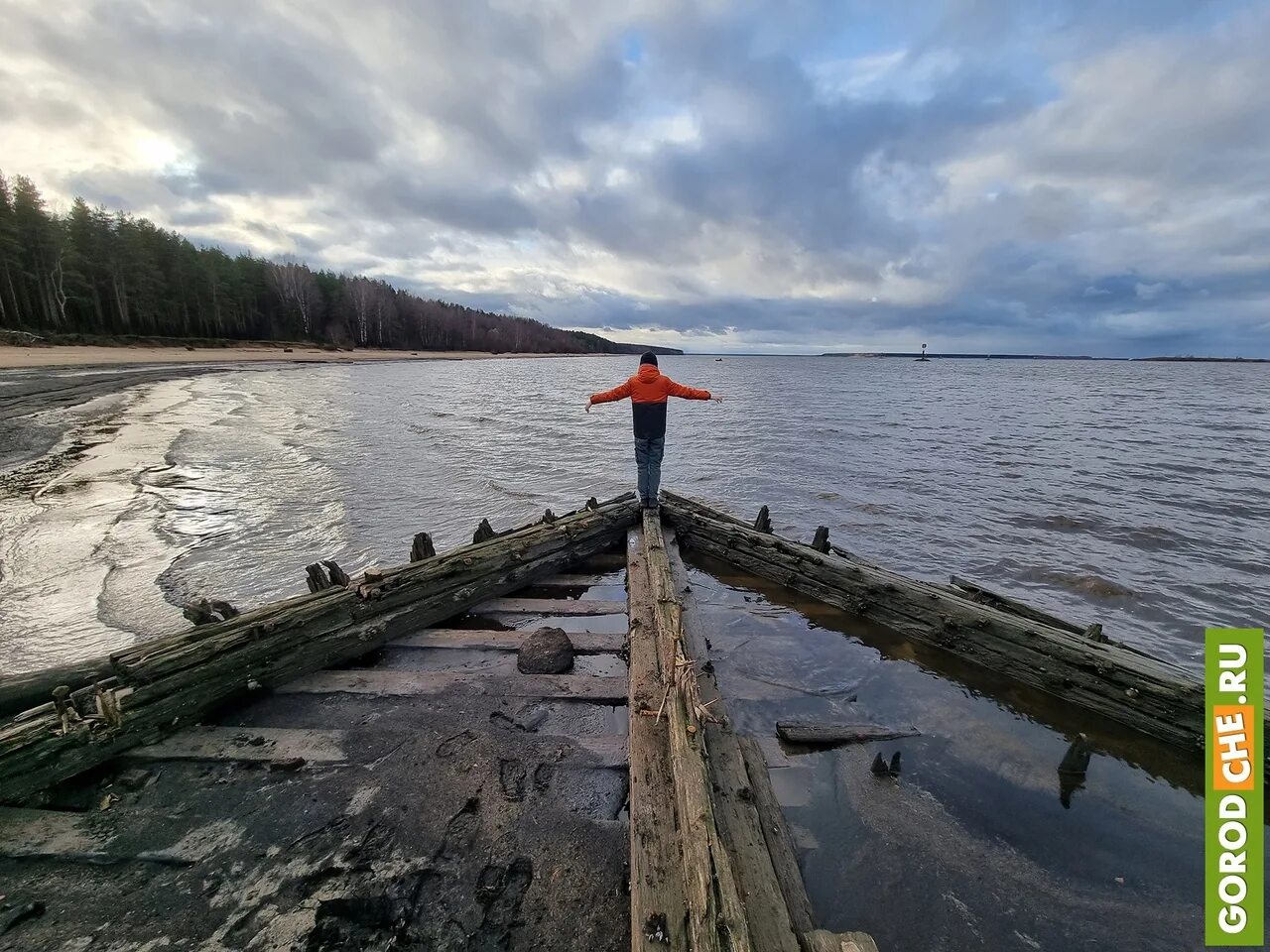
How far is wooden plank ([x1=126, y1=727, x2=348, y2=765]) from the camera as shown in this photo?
154 inches

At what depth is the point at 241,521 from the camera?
11.2m

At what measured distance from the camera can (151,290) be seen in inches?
2803

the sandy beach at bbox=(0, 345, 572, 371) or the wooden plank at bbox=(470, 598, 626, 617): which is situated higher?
the sandy beach at bbox=(0, 345, 572, 371)

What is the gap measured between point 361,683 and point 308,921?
237cm

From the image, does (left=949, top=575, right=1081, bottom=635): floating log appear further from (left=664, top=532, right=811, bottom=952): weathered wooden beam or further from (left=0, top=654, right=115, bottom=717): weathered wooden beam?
(left=0, top=654, right=115, bottom=717): weathered wooden beam

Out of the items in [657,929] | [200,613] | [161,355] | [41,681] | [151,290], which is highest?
[151,290]

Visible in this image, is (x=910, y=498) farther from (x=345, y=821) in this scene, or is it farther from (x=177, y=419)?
(x=177, y=419)

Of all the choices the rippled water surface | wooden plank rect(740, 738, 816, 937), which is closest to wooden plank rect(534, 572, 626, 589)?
the rippled water surface

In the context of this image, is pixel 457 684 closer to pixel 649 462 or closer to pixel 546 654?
pixel 546 654

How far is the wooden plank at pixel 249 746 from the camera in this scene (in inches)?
154

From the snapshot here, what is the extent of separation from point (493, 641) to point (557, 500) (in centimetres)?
881

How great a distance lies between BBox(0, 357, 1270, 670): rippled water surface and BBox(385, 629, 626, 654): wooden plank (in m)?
3.69

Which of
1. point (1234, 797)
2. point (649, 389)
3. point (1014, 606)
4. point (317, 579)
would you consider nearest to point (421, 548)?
point (317, 579)

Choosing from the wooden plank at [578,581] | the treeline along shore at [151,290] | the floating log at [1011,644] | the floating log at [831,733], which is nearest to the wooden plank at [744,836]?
the floating log at [831,733]
